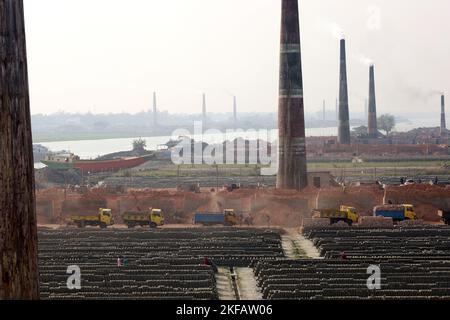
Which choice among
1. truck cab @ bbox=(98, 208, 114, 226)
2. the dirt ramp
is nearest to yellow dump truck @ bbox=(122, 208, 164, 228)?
truck cab @ bbox=(98, 208, 114, 226)

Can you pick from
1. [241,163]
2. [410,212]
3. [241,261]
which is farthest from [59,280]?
[241,163]

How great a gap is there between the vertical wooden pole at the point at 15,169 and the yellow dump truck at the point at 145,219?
52.1m

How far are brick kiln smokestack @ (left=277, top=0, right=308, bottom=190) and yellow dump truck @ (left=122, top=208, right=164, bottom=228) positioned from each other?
13.1m

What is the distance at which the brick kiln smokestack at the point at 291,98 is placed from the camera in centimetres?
6209

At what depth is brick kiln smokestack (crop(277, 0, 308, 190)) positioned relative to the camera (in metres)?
62.1

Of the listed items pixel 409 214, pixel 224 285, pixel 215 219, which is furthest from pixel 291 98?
pixel 224 285

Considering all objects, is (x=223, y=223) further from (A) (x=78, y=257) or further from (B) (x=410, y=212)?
(A) (x=78, y=257)

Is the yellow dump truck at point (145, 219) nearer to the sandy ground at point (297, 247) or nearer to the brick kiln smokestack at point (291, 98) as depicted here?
the sandy ground at point (297, 247)

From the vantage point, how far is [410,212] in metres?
57.3

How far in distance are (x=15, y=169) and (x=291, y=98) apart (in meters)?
58.2
